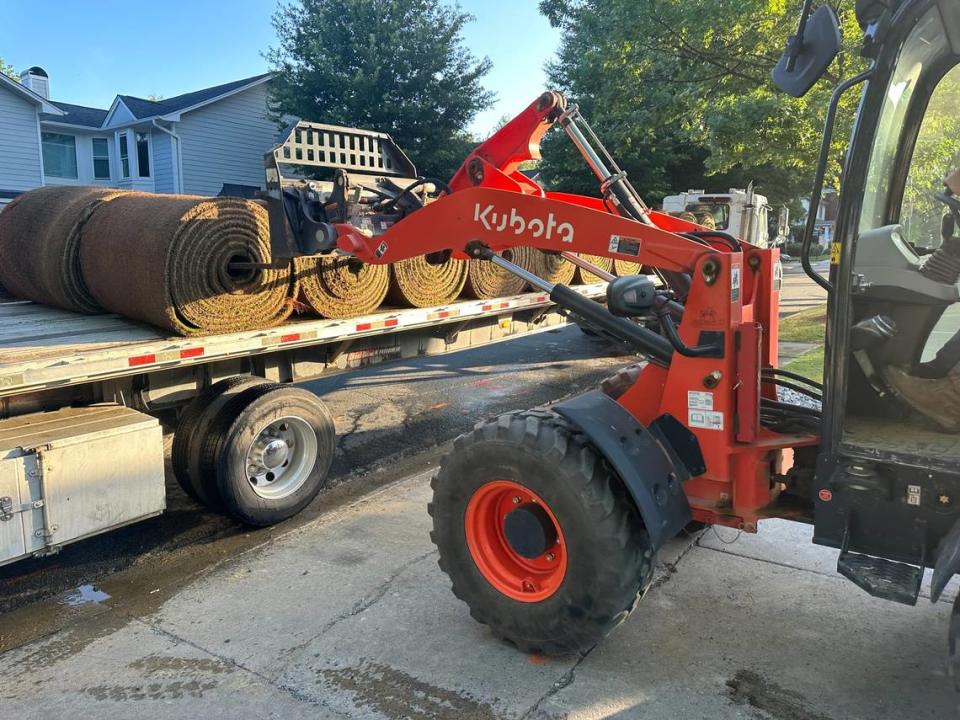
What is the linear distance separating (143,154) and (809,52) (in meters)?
24.9

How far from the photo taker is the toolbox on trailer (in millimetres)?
3580

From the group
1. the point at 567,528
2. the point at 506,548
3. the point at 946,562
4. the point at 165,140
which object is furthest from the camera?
the point at 165,140

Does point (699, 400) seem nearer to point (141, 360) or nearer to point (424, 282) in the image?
point (141, 360)

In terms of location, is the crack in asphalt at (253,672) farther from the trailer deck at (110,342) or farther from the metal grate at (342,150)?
the metal grate at (342,150)

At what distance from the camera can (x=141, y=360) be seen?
4.14 metres

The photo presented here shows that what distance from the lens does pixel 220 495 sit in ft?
15.1

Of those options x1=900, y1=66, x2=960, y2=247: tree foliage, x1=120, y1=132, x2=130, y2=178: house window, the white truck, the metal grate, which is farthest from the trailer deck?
x1=120, y1=132, x2=130, y2=178: house window

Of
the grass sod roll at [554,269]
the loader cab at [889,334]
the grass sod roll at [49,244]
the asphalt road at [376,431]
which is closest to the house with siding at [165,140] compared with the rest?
the asphalt road at [376,431]

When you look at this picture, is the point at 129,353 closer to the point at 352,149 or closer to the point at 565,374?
the point at 352,149

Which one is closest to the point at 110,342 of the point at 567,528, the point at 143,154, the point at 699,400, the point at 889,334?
the point at 567,528

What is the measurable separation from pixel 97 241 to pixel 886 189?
4369mm

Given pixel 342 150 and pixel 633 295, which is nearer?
pixel 633 295

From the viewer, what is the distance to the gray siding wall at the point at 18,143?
1927 centimetres

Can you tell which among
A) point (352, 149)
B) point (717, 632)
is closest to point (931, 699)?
point (717, 632)
